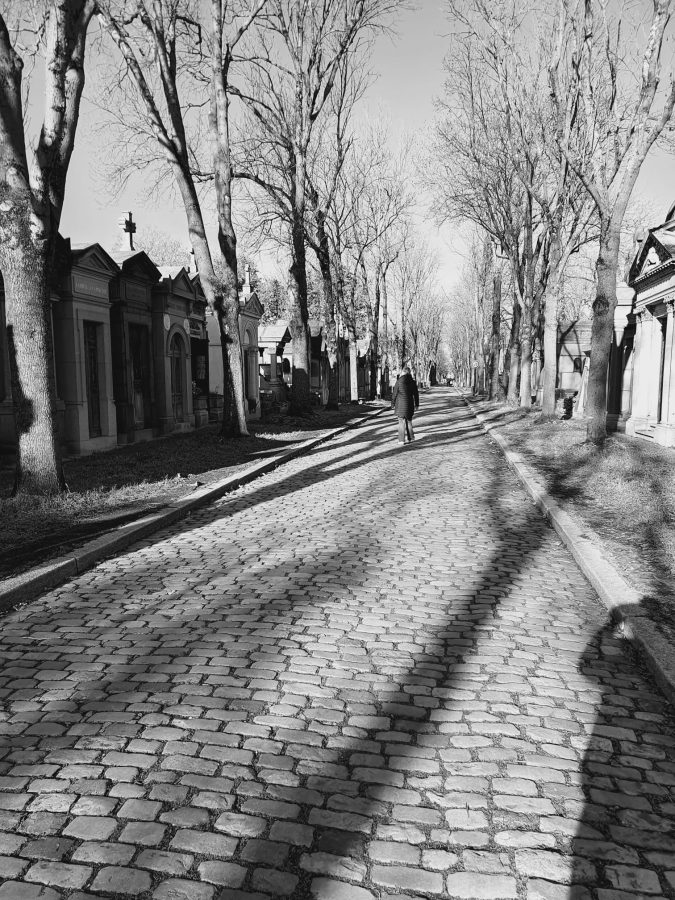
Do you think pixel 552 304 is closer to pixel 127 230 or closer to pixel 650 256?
pixel 650 256

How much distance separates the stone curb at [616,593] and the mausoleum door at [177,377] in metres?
14.4

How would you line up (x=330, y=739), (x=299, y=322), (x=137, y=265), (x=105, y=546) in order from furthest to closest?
(x=299, y=322) → (x=137, y=265) → (x=105, y=546) → (x=330, y=739)

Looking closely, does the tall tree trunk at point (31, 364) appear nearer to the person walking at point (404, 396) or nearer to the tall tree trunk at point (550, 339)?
the person walking at point (404, 396)

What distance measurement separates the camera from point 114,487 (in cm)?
1020

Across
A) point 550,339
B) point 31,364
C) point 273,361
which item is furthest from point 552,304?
point 273,361

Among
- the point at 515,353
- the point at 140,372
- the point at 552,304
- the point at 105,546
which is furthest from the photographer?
the point at 515,353

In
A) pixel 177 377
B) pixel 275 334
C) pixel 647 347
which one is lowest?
pixel 177 377

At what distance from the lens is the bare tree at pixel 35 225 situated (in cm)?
827

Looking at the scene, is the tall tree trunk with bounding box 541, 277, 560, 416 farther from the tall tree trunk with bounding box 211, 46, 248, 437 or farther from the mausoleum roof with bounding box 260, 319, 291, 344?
the mausoleum roof with bounding box 260, 319, 291, 344

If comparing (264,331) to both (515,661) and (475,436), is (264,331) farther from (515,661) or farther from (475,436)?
(515,661)

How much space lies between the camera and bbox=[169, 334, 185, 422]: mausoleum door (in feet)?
71.4

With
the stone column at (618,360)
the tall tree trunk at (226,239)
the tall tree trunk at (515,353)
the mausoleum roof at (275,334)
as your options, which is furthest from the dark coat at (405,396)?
the mausoleum roof at (275,334)

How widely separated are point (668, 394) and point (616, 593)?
12138 millimetres

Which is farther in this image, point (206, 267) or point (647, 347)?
point (647, 347)
